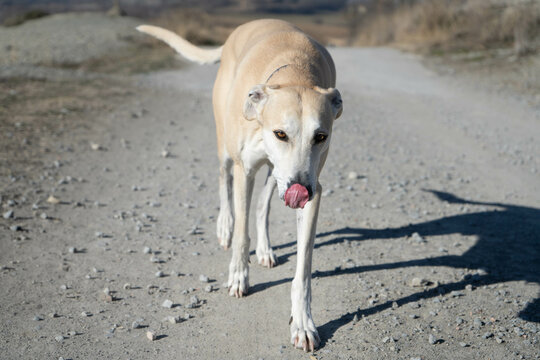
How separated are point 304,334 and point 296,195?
1.15m

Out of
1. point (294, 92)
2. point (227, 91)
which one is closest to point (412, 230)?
point (227, 91)

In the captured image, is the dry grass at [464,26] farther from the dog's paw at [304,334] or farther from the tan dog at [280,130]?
the dog's paw at [304,334]

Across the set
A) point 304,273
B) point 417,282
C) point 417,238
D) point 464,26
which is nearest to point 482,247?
point 417,238

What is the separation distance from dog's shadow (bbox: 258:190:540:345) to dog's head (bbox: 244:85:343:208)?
1.31 meters

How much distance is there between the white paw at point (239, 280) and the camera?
425cm

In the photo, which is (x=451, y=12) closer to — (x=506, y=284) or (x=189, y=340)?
(x=506, y=284)

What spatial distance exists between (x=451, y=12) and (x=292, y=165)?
19121 mm

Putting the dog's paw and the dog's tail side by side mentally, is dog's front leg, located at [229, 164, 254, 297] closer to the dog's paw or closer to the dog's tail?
the dog's paw

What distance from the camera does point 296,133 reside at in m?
3.21

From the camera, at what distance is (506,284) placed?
451 centimetres

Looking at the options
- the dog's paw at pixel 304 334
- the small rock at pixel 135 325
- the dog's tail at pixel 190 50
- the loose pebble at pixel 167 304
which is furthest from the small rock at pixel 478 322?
the dog's tail at pixel 190 50

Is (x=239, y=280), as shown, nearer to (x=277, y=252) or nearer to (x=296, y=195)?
(x=277, y=252)

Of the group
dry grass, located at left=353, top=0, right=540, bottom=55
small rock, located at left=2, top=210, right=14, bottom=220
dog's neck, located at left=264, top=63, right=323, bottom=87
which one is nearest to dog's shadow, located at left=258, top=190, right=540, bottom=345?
dog's neck, located at left=264, top=63, right=323, bottom=87

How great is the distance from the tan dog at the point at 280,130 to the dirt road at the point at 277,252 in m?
0.34
